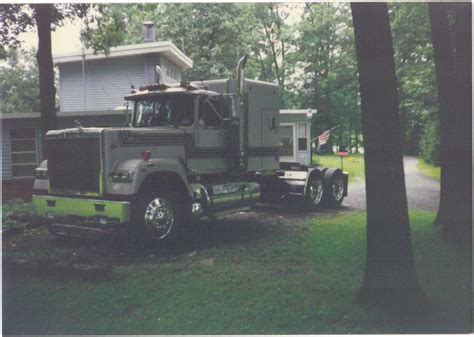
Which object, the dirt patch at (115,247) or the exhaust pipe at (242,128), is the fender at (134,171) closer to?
the dirt patch at (115,247)

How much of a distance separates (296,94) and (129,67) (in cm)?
380

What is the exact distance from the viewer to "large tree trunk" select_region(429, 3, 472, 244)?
466 centimetres

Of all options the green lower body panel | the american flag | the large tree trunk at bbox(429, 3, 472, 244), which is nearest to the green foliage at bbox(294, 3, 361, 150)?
the american flag

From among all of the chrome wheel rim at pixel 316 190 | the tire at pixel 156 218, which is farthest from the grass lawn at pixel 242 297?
the chrome wheel rim at pixel 316 190

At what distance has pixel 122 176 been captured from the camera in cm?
541

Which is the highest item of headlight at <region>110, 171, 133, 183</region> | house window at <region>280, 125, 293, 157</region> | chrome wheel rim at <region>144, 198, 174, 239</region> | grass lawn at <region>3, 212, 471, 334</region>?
house window at <region>280, 125, 293, 157</region>

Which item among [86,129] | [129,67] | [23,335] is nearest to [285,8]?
[86,129]

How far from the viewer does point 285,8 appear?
15.6ft

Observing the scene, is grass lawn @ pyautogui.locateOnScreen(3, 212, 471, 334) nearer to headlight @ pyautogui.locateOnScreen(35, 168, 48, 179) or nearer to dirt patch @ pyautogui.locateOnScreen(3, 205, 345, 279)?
dirt patch @ pyautogui.locateOnScreen(3, 205, 345, 279)

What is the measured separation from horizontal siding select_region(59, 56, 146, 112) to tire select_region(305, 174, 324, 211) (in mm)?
3898

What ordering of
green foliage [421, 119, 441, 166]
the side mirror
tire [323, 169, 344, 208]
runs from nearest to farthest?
green foliage [421, 119, 441, 166] < the side mirror < tire [323, 169, 344, 208]

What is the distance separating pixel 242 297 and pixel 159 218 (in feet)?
7.03

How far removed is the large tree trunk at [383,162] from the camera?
3.69 m

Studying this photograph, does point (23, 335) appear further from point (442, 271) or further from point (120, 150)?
point (442, 271)
